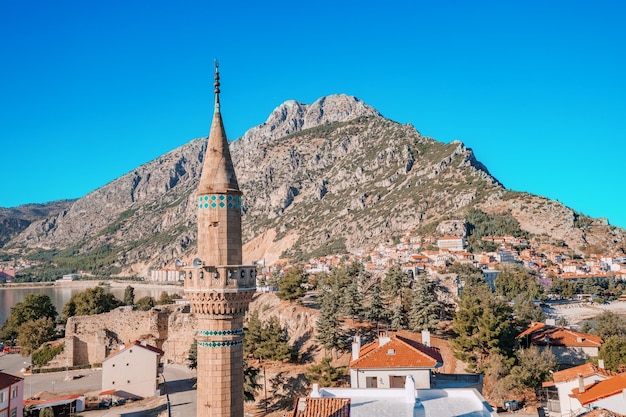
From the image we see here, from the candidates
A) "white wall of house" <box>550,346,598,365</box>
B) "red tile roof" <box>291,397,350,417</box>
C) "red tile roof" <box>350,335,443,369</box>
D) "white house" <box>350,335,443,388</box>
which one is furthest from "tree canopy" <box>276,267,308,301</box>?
"red tile roof" <box>291,397,350,417</box>

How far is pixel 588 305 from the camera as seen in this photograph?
2308 inches

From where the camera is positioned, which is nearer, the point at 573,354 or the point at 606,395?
the point at 606,395

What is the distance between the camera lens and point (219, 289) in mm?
9281

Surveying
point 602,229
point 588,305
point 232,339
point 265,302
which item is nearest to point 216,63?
point 232,339

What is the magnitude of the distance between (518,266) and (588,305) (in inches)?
529

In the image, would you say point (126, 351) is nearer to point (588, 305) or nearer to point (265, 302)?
point (265, 302)

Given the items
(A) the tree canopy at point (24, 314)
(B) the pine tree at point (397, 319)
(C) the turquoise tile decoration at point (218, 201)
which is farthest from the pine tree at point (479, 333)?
(A) the tree canopy at point (24, 314)

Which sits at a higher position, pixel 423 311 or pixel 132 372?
pixel 423 311

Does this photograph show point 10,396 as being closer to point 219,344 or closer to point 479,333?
point 219,344

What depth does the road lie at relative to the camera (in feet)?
82.2

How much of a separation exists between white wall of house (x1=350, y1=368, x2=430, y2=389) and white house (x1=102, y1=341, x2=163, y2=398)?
48.9ft

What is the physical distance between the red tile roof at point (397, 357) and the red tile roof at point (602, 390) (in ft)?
17.1

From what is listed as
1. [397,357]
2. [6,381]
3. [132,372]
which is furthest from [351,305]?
[6,381]

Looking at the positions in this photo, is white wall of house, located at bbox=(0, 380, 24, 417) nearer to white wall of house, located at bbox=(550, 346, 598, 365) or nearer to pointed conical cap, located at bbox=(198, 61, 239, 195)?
pointed conical cap, located at bbox=(198, 61, 239, 195)
